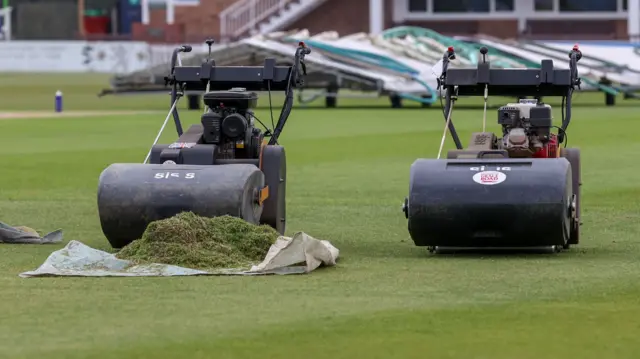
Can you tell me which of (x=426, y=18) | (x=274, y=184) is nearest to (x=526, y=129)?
(x=274, y=184)

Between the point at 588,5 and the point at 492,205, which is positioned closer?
the point at 492,205

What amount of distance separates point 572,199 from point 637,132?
19118 mm

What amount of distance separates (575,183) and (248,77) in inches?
131

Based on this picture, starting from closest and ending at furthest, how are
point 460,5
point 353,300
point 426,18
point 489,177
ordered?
point 353,300, point 489,177, point 460,5, point 426,18

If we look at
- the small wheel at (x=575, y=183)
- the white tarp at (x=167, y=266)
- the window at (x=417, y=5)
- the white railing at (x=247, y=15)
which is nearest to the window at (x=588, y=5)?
the window at (x=417, y=5)

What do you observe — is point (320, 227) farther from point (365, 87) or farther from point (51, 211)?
point (365, 87)

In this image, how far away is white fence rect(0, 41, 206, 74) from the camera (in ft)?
245

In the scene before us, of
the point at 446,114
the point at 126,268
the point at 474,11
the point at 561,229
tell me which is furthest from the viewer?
the point at 474,11

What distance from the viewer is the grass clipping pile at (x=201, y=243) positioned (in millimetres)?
12703

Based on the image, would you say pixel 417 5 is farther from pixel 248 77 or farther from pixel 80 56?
pixel 248 77

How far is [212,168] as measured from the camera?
13969mm

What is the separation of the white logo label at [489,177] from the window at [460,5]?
61720 mm

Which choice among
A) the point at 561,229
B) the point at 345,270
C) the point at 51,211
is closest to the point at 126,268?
the point at 345,270

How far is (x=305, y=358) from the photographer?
9094 millimetres
